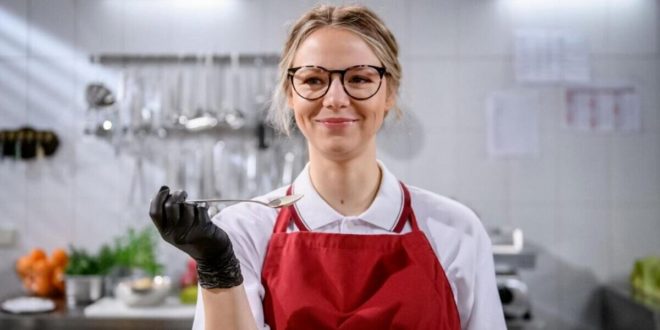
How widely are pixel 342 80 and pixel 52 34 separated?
2.37m

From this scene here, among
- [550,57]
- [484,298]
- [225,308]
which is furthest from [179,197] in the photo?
[550,57]

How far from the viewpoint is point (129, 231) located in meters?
2.86

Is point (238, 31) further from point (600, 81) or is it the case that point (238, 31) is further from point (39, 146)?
point (600, 81)

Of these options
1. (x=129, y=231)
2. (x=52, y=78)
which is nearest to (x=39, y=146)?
(x=52, y=78)

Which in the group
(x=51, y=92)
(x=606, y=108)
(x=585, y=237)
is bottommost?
(x=585, y=237)

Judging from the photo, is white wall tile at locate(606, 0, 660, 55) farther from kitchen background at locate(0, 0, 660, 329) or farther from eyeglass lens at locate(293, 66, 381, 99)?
eyeglass lens at locate(293, 66, 381, 99)

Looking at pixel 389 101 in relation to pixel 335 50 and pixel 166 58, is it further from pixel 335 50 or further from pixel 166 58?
pixel 166 58

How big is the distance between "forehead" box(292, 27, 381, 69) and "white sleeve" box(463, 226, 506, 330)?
35 centimetres

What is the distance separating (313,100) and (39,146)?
2.28 metres

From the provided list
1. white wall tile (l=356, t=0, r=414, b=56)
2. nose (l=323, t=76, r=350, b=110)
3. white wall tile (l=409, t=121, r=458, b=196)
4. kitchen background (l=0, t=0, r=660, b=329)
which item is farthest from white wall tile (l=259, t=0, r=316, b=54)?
nose (l=323, t=76, r=350, b=110)

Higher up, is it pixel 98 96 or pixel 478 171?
pixel 98 96

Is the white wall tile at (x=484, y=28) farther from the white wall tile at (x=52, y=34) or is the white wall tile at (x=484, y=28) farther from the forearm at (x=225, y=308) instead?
the forearm at (x=225, y=308)

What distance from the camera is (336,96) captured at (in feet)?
3.46

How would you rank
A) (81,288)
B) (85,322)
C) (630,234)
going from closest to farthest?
(85,322)
(81,288)
(630,234)
